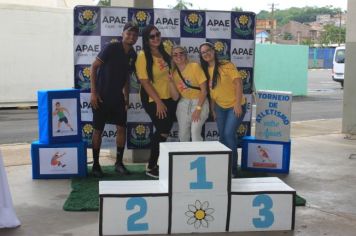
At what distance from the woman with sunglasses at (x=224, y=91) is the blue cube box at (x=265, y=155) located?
58 cm

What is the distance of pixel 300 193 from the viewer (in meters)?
6.12

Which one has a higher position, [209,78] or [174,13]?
[174,13]

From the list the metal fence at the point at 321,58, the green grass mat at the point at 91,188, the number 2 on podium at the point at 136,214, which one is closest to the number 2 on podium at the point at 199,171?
the number 2 on podium at the point at 136,214

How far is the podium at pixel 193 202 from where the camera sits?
448 centimetres

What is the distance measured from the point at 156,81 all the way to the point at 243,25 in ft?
5.32

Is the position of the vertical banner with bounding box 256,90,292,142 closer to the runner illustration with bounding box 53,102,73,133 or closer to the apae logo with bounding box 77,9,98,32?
the apae logo with bounding box 77,9,98,32

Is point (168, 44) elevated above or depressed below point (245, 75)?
above

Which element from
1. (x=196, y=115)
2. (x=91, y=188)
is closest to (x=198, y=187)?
(x=91, y=188)

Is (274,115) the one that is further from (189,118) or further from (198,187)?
(198,187)

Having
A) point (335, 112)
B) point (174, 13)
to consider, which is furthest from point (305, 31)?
point (174, 13)

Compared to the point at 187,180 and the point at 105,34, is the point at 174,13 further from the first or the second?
the point at 187,180

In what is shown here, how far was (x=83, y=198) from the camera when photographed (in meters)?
5.73

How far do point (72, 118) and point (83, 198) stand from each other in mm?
1310

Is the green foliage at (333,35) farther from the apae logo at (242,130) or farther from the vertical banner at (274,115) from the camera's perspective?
the vertical banner at (274,115)
